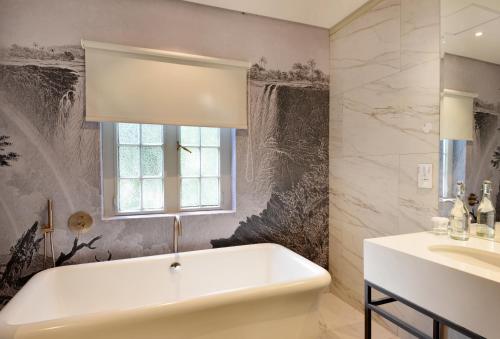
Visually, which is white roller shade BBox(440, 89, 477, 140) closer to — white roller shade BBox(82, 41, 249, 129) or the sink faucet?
white roller shade BBox(82, 41, 249, 129)

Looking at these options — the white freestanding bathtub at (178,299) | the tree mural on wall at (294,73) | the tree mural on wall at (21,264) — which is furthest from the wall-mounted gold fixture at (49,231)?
the tree mural on wall at (294,73)

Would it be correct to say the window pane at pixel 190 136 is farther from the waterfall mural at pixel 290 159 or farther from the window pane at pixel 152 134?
the waterfall mural at pixel 290 159

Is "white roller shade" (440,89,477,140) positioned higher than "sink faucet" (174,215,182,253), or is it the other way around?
"white roller shade" (440,89,477,140)

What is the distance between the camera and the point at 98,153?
6.82 feet

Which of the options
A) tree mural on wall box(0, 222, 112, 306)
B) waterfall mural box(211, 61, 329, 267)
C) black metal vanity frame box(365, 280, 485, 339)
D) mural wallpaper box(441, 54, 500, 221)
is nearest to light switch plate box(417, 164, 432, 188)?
mural wallpaper box(441, 54, 500, 221)

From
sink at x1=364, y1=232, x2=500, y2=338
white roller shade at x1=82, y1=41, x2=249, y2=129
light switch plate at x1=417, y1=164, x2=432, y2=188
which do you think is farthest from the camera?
white roller shade at x1=82, y1=41, x2=249, y2=129

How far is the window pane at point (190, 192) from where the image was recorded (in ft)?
7.90

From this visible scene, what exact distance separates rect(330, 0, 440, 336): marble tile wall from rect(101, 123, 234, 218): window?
103 cm

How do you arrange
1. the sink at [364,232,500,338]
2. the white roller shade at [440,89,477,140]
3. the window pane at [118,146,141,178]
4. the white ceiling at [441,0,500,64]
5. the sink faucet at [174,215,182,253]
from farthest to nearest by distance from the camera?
the window pane at [118,146,141,178], the sink faucet at [174,215,182,253], the white roller shade at [440,89,477,140], the white ceiling at [441,0,500,64], the sink at [364,232,500,338]

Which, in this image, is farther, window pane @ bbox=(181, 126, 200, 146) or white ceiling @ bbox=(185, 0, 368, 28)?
window pane @ bbox=(181, 126, 200, 146)

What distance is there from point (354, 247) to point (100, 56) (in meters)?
2.47

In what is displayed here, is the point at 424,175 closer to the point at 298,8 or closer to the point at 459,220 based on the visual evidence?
the point at 459,220

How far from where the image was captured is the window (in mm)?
2205

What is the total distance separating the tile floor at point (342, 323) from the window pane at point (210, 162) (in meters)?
1.48
